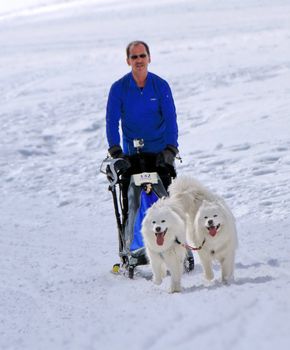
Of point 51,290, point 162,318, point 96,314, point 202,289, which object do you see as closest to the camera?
point 162,318

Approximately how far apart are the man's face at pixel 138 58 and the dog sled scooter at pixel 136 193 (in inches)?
23.0

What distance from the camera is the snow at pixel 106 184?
13.3 ft

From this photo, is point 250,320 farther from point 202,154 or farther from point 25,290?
point 202,154

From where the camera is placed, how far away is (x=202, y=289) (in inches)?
189

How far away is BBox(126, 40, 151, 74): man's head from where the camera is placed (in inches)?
209

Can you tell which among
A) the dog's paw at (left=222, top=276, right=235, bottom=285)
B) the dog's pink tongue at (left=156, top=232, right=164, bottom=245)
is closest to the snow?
the dog's paw at (left=222, top=276, right=235, bottom=285)

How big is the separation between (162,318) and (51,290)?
1.54 m

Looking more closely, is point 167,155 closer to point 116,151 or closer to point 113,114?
point 116,151

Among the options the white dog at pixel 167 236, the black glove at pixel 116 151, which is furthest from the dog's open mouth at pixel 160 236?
the black glove at pixel 116 151

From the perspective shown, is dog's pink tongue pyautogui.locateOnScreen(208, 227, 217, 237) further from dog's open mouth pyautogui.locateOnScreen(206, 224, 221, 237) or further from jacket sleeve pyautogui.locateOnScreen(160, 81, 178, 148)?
jacket sleeve pyautogui.locateOnScreen(160, 81, 178, 148)

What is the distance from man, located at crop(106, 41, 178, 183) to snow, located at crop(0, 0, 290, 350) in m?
1.09

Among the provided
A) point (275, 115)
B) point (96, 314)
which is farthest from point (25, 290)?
point (275, 115)

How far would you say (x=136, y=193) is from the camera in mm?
5562

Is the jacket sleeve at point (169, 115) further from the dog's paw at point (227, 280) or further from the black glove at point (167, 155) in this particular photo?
the dog's paw at point (227, 280)
